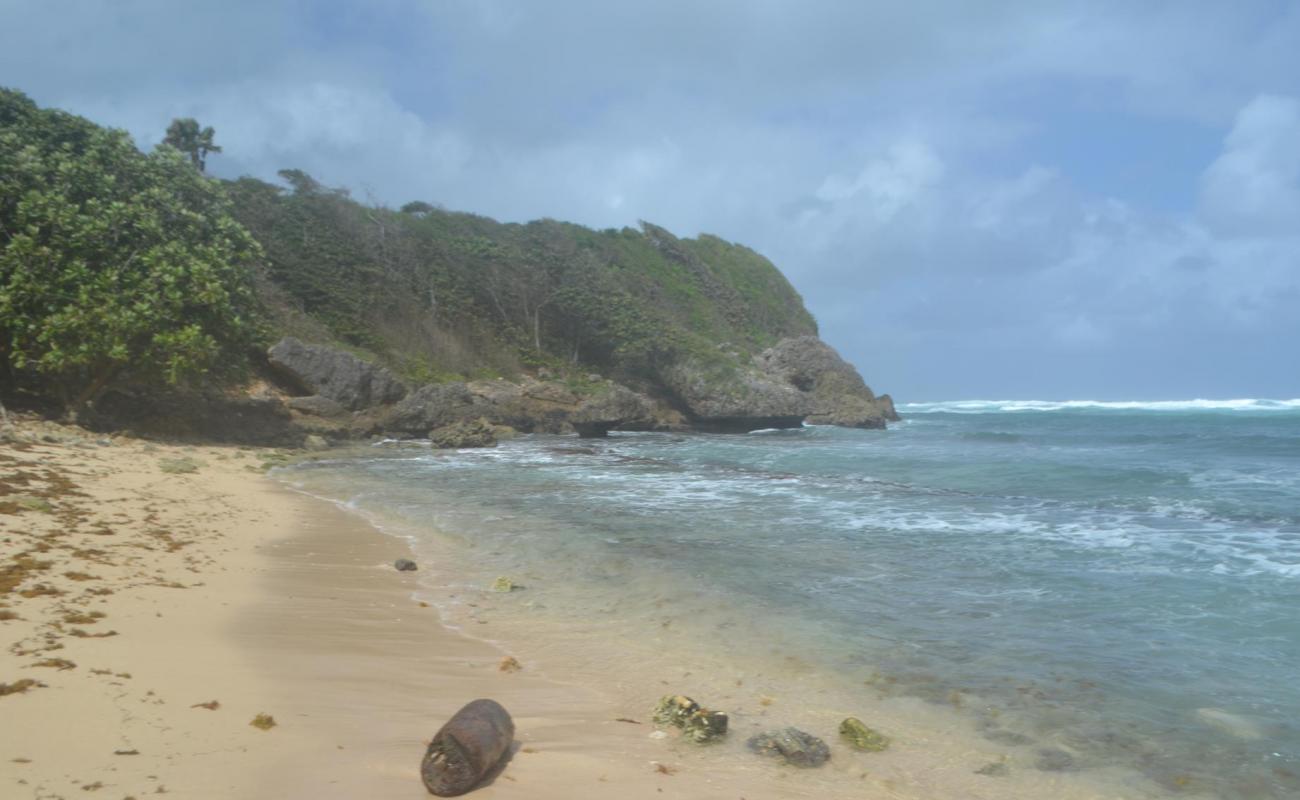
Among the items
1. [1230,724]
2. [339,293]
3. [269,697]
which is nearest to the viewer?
[269,697]

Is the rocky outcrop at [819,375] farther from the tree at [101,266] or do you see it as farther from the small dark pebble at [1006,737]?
the small dark pebble at [1006,737]

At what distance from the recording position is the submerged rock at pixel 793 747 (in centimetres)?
411

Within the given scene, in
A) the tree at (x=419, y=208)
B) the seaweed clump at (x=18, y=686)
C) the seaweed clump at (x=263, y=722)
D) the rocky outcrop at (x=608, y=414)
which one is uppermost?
the tree at (x=419, y=208)

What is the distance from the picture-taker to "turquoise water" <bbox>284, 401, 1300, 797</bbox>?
16.1 feet

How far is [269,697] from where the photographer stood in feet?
13.5

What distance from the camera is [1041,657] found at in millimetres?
5840

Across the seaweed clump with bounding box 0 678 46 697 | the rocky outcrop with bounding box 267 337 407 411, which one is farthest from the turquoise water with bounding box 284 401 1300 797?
the rocky outcrop with bounding box 267 337 407 411

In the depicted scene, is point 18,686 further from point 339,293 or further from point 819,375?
A: point 819,375

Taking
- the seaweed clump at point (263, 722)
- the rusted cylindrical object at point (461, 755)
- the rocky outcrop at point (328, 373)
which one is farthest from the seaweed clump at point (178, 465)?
the rusted cylindrical object at point (461, 755)

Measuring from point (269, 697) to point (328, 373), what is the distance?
22087 mm

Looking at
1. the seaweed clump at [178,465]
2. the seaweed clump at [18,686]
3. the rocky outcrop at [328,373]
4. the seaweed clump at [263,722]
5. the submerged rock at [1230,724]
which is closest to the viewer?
the seaweed clump at [18,686]

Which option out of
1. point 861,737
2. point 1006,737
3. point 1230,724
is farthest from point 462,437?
point 1230,724

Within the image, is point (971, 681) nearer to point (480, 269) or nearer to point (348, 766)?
point (348, 766)

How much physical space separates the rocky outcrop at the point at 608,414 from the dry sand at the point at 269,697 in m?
22.0
